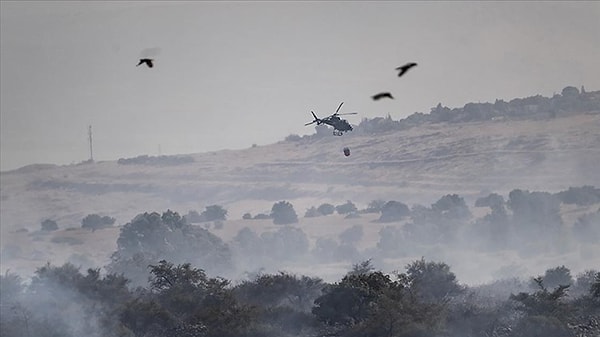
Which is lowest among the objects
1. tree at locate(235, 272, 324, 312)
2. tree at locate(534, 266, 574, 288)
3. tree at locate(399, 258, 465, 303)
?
tree at locate(534, 266, 574, 288)

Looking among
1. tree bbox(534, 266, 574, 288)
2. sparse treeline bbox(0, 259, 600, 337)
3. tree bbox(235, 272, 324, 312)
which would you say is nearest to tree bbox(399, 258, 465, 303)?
sparse treeline bbox(0, 259, 600, 337)

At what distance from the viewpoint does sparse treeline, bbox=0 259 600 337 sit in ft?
267

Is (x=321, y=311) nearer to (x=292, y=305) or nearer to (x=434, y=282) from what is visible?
(x=292, y=305)

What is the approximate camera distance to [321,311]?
279 ft

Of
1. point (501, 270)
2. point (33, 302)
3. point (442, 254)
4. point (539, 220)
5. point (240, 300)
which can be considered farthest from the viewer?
point (539, 220)

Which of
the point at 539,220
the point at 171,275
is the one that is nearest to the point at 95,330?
the point at 171,275

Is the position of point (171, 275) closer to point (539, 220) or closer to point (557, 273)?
point (557, 273)

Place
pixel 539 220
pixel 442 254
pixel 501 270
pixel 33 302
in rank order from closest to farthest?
pixel 33 302
pixel 501 270
pixel 442 254
pixel 539 220

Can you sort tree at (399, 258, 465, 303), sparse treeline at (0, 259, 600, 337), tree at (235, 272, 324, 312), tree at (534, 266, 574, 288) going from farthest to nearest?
tree at (534, 266, 574, 288) → tree at (399, 258, 465, 303) → tree at (235, 272, 324, 312) → sparse treeline at (0, 259, 600, 337)

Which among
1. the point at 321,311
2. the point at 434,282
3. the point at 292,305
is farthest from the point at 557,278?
the point at 321,311

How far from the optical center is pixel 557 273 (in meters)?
123

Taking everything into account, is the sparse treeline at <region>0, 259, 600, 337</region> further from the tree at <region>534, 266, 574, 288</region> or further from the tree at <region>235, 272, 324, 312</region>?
the tree at <region>534, 266, 574, 288</region>

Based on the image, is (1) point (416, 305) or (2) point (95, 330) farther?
(2) point (95, 330)

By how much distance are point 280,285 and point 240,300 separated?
5.13m
